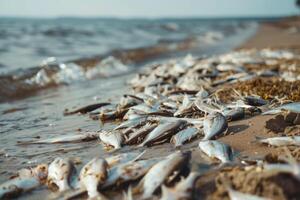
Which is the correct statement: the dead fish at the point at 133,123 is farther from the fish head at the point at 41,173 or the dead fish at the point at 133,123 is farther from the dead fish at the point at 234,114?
the fish head at the point at 41,173

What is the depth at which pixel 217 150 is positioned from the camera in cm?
405

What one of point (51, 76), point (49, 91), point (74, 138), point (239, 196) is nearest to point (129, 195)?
point (239, 196)

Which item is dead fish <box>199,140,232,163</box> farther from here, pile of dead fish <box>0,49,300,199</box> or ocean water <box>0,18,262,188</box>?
ocean water <box>0,18,262,188</box>

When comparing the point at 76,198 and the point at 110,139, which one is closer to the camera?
the point at 76,198

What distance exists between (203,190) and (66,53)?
16.3m

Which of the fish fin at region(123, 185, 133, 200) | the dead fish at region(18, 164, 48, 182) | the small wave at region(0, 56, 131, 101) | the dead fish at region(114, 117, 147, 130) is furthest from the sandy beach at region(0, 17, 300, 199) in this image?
the small wave at region(0, 56, 131, 101)

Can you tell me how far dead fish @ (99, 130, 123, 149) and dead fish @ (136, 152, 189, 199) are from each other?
50.6 inches

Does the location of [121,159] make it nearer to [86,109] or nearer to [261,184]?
[261,184]

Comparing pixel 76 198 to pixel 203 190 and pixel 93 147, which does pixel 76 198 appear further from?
pixel 93 147

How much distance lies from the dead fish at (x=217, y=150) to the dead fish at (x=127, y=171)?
0.67 meters

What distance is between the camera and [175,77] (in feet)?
31.4

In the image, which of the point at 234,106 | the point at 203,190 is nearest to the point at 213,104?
the point at 234,106

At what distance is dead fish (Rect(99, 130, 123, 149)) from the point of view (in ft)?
15.6

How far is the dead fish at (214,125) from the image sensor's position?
4.70 m
